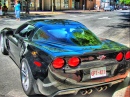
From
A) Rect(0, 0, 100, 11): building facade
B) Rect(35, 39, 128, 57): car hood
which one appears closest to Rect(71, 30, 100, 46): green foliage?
Rect(35, 39, 128, 57): car hood

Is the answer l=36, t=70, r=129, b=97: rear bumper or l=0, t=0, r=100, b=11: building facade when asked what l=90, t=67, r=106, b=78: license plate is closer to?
l=36, t=70, r=129, b=97: rear bumper

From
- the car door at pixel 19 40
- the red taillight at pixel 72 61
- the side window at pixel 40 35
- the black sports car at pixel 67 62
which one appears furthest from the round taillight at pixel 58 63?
the car door at pixel 19 40

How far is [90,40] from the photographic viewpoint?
183 inches

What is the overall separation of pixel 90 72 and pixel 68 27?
1.41m

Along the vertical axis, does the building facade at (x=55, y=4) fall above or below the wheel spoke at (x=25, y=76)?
above

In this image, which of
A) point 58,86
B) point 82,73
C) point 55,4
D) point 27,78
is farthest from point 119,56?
point 55,4

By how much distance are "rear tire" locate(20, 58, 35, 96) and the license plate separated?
3.45 ft

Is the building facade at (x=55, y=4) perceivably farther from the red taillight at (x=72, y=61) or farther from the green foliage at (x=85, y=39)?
the red taillight at (x=72, y=61)

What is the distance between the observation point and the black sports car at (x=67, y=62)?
3.65m

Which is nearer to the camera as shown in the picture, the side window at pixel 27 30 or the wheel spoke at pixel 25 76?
the wheel spoke at pixel 25 76

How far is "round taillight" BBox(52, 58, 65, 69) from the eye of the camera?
3611 mm

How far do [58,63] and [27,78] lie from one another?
0.87 meters

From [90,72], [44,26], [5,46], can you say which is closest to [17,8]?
[5,46]

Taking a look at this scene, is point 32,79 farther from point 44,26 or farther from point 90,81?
point 44,26
